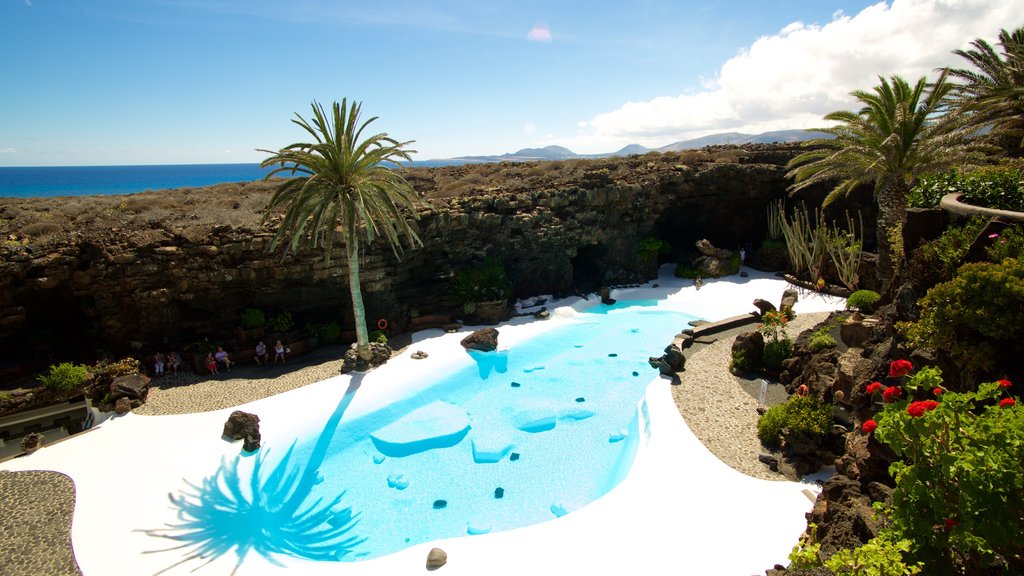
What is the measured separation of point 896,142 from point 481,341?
1546 cm

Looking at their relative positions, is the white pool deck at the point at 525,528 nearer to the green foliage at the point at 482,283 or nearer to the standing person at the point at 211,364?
the standing person at the point at 211,364

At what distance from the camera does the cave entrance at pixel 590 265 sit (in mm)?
27192

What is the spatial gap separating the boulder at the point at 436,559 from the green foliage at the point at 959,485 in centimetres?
691

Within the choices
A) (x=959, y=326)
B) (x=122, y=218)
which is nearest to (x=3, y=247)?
(x=122, y=218)

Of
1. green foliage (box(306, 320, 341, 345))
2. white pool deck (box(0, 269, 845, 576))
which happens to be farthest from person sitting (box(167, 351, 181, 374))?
green foliage (box(306, 320, 341, 345))

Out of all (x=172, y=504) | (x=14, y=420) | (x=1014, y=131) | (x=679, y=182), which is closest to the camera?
(x=172, y=504)

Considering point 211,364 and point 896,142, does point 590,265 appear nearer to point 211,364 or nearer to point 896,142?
point 896,142

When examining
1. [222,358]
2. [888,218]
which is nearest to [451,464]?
[222,358]

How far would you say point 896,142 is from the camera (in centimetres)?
1510

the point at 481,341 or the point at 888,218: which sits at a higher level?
the point at 888,218

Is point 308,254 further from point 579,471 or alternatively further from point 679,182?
point 679,182

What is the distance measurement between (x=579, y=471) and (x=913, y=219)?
9.30 meters

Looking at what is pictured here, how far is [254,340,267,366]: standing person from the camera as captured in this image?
1773 cm

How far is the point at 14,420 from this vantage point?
45.1 ft
